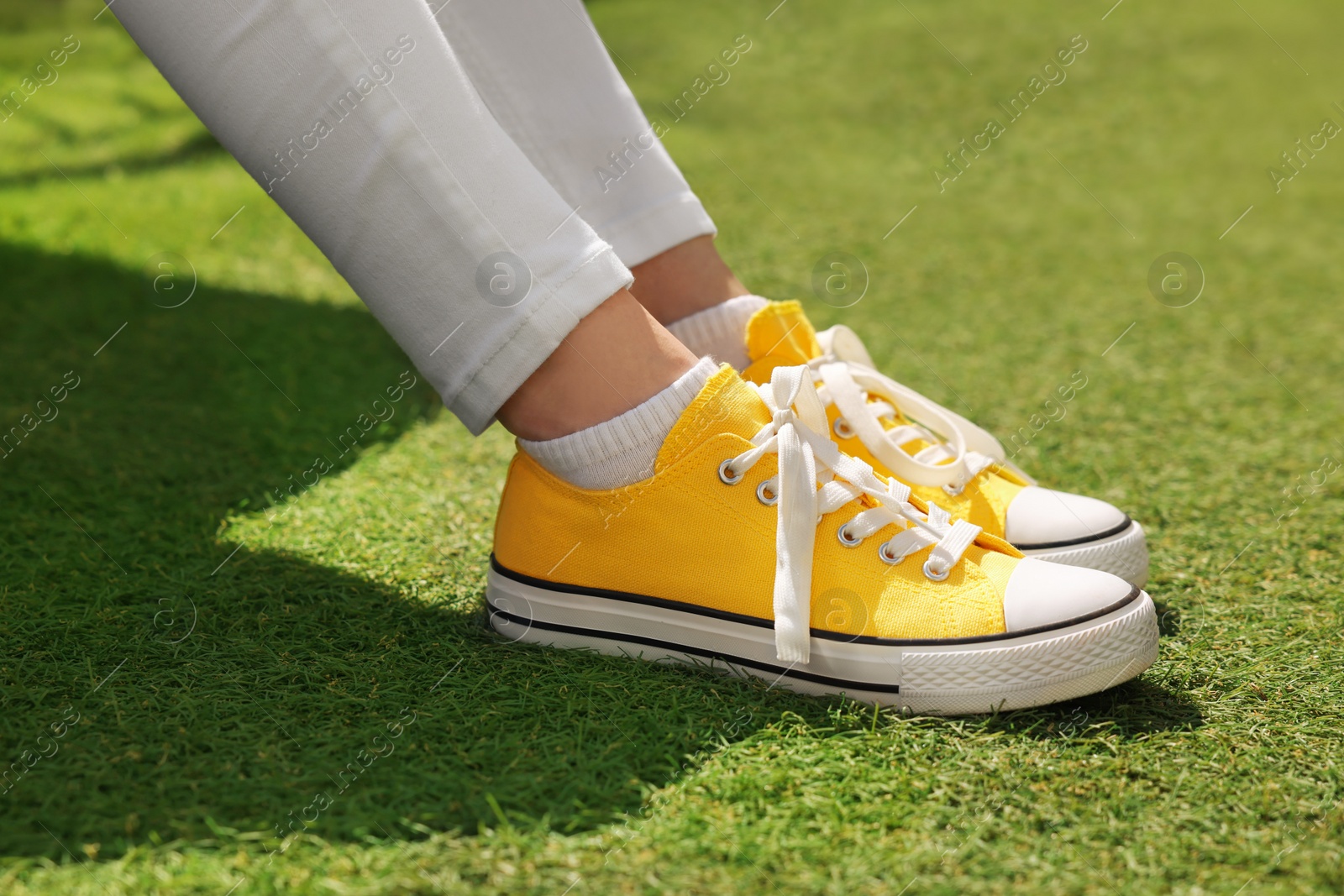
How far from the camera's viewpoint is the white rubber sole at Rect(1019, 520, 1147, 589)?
1078 mm

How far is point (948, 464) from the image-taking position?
1.14 meters

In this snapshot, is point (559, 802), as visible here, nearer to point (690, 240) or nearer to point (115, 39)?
point (690, 240)

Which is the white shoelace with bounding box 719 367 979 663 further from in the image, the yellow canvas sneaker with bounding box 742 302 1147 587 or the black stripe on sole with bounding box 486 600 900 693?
the yellow canvas sneaker with bounding box 742 302 1147 587

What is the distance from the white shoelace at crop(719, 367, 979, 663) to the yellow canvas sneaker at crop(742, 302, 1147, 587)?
0.13m

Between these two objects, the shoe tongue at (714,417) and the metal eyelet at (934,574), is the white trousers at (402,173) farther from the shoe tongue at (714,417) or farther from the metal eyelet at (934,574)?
the metal eyelet at (934,574)

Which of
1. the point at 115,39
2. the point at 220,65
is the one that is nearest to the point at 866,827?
the point at 220,65

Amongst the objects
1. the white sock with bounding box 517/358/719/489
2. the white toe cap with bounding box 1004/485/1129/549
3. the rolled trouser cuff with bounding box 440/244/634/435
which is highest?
the rolled trouser cuff with bounding box 440/244/634/435

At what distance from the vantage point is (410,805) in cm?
75

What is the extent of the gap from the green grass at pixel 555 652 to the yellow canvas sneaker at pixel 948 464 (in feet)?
0.40

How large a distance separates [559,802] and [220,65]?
25.1 inches

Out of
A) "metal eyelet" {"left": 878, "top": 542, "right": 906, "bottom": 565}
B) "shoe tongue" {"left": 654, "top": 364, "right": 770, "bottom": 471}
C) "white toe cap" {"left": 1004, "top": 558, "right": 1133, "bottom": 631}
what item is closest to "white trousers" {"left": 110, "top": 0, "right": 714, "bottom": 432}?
"shoe tongue" {"left": 654, "top": 364, "right": 770, "bottom": 471}

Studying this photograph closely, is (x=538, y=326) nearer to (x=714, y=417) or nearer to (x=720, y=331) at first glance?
(x=714, y=417)

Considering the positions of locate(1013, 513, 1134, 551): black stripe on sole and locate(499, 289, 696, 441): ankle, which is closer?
locate(499, 289, 696, 441): ankle

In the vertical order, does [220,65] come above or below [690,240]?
above
